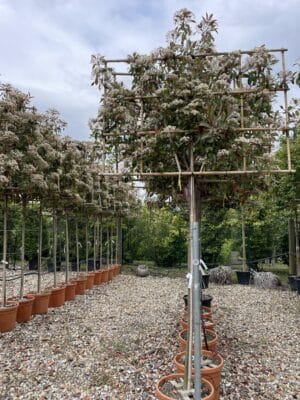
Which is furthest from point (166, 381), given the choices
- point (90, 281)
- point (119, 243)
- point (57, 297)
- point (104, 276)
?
point (119, 243)

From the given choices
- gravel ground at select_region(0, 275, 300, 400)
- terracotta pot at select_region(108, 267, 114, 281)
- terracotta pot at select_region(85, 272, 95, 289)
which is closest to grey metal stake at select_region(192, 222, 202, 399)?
gravel ground at select_region(0, 275, 300, 400)

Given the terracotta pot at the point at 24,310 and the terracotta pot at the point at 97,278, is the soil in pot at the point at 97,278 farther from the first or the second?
the terracotta pot at the point at 24,310

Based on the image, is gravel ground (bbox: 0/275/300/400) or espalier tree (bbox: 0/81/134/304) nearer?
gravel ground (bbox: 0/275/300/400)

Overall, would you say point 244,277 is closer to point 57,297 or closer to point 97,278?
point 97,278

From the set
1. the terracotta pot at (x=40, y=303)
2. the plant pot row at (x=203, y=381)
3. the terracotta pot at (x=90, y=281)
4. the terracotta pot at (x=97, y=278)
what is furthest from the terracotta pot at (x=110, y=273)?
the plant pot row at (x=203, y=381)

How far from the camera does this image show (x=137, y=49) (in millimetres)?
3018

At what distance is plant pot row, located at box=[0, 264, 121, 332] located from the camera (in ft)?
13.4

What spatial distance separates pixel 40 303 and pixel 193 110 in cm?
379

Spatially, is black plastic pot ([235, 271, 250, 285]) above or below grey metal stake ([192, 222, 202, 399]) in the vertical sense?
below

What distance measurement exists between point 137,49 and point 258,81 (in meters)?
1.10

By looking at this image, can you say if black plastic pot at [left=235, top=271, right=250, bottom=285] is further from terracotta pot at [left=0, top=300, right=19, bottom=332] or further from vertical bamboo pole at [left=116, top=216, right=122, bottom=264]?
terracotta pot at [left=0, top=300, right=19, bottom=332]

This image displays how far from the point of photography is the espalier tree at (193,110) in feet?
8.91

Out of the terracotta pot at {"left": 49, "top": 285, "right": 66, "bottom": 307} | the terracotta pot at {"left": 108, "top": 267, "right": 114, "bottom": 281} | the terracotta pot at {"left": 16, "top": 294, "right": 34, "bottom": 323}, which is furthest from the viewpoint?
the terracotta pot at {"left": 108, "top": 267, "right": 114, "bottom": 281}

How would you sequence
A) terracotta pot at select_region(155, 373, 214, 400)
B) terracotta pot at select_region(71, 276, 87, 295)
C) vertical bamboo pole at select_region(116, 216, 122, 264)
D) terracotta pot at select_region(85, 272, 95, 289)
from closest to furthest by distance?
terracotta pot at select_region(155, 373, 214, 400) → terracotta pot at select_region(71, 276, 87, 295) → terracotta pot at select_region(85, 272, 95, 289) → vertical bamboo pole at select_region(116, 216, 122, 264)
